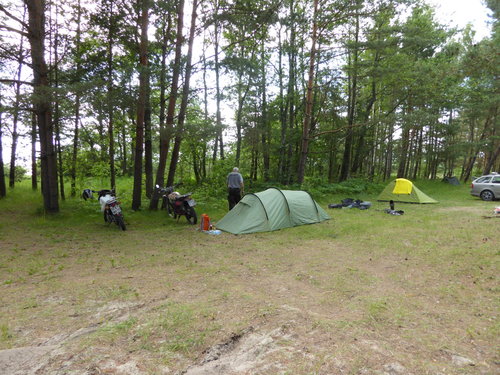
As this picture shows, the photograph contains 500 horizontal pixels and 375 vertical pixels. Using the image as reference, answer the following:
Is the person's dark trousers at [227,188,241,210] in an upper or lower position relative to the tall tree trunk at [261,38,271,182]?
lower

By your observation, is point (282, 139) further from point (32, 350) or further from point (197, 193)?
point (32, 350)

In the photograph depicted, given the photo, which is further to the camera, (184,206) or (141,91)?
(184,206)

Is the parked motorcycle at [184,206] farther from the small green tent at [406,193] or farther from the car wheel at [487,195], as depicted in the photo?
the car wheel at [487,195]

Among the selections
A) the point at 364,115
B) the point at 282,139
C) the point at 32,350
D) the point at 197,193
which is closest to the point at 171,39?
the point at 197,193

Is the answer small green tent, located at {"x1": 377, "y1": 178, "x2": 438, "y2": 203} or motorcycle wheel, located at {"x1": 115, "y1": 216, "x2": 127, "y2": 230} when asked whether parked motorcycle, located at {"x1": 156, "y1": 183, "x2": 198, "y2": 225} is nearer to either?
motorcycle wheel, located at {"x1": 115, "y1": 216, "x2": 127, "y2": 230}

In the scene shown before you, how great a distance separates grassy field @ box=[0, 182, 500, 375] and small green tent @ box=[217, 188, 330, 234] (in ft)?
2.04

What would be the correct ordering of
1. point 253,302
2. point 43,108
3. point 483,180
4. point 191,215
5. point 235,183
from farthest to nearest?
point 483,180 → point 235,183 → point 191,215 → point 43,108 → point 253,302

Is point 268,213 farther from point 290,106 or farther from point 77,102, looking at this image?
point 290,106

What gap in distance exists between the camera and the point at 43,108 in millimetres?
8297

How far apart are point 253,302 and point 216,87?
12464 millimetres

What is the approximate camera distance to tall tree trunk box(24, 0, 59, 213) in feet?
26.2

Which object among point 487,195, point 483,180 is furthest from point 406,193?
point 483,180

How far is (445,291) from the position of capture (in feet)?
12.6

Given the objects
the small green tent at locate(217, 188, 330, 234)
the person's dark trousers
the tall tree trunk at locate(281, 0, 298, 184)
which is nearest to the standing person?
the person's dark trousers
